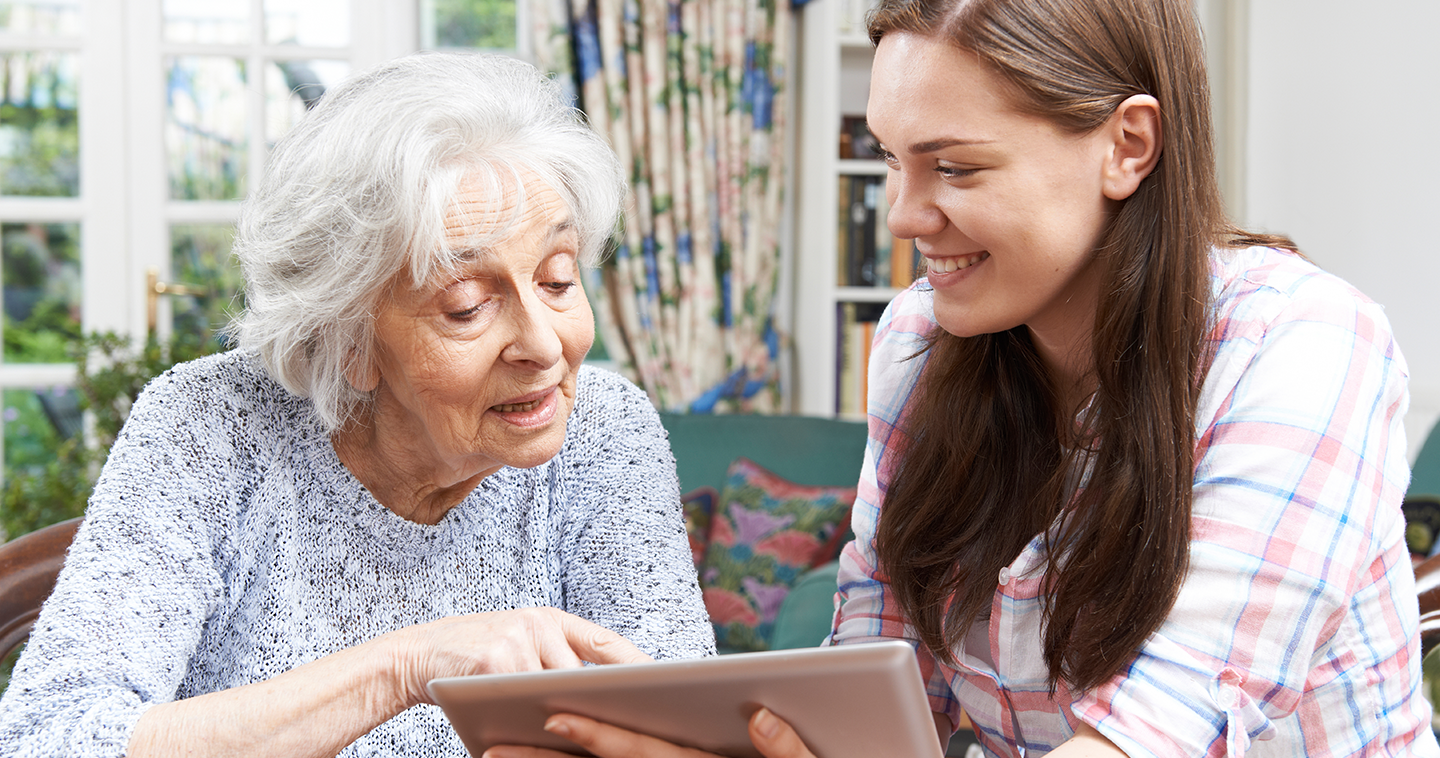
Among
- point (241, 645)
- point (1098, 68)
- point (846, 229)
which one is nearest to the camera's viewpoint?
point (1098, 68)

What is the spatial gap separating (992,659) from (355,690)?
2.01 feet

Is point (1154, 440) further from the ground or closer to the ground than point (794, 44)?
closer to the ground

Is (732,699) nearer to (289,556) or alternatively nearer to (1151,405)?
(1151,405)

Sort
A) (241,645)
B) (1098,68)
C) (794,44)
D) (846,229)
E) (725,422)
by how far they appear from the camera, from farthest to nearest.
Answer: (794,44), (846,229), (725,422), (241,645), (1098,68)

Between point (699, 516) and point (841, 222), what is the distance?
3.68 ft

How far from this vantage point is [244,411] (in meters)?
1.16

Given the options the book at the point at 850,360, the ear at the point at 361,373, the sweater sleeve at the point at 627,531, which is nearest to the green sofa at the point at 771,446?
the book at the point at 850,360

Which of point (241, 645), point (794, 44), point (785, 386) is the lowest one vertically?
point (785, 386)

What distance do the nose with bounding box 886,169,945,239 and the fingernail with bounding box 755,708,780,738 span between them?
0.44 m

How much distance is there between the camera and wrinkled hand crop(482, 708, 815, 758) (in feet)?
2.56

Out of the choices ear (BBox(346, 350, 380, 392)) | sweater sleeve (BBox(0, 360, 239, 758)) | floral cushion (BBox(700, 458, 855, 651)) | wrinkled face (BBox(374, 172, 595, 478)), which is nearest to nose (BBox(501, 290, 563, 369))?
wrinkled face (BBox(374, 172, 595, 478))

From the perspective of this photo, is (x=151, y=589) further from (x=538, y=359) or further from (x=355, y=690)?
(x=538, y=359)

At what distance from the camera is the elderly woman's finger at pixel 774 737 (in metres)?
0.77

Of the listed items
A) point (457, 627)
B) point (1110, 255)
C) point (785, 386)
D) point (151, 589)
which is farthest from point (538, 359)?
point (785, 386)
